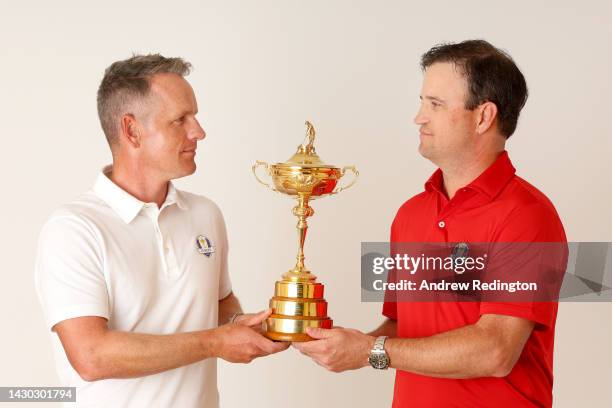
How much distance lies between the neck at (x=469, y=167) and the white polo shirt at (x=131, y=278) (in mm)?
896

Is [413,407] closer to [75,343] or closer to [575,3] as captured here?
[75,343]

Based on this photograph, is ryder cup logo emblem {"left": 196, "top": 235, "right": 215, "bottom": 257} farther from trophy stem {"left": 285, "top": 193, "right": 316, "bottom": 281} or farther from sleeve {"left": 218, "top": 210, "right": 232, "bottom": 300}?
trophy stem {"left": 285, "top": 193, "right": 316, "bottom": 281}

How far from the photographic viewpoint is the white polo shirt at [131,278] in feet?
8.71

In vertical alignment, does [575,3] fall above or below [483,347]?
above

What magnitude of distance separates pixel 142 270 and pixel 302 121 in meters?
1.78

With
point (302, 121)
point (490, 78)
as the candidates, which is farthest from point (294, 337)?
point (302, 121)

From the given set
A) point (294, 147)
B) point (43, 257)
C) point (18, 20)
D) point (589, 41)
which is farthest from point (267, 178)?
point (43, 257)

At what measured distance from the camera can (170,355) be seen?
2670 mm

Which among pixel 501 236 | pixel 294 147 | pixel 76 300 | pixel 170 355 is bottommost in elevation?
pixel 170 355

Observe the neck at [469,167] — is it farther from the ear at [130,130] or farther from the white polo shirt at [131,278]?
the ear at [130,130]

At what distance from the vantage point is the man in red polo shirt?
106 inches

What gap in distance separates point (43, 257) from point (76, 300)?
7.7 inches

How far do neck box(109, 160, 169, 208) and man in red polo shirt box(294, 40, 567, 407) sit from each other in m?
0.74

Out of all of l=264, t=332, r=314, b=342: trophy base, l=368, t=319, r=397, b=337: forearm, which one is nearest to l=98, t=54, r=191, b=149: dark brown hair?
l=264, t=332, r=314, b=342: trophy base
